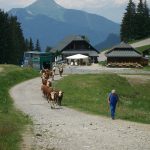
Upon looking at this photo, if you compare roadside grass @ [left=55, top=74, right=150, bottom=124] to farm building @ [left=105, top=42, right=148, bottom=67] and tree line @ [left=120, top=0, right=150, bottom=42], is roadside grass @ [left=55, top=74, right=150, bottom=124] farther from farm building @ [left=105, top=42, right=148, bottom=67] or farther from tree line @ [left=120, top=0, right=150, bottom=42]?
tree line @ [left=120, top=0, right=150, bottom=42]

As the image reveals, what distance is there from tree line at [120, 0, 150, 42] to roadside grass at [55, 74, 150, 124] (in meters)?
98.2

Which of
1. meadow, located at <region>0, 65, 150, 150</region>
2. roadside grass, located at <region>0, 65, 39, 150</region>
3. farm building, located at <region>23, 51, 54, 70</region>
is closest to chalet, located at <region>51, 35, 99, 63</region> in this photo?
farm building, located at <region>23, 51, 54, 70</region>

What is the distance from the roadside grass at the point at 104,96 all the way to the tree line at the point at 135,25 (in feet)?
322

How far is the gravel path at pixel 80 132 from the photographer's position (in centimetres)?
2138

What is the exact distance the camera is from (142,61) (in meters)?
106

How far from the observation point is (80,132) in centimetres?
2497

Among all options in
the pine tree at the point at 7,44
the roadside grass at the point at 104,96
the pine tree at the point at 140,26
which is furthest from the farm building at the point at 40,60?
the pine tree at the point at 140,26

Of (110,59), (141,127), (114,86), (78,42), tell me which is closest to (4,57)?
(110,59)

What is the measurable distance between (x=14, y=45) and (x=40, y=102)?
231ft

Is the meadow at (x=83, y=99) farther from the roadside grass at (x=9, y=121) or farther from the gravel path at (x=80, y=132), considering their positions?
the gravel path at (x=80, y=132)

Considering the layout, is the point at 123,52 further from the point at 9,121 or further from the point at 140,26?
the point at 9,121

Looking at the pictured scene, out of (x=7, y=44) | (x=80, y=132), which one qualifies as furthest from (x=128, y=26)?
(x=80, y=132)

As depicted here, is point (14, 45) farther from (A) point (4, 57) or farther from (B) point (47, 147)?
(B) point (47, 147)

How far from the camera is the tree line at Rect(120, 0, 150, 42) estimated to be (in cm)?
15950
